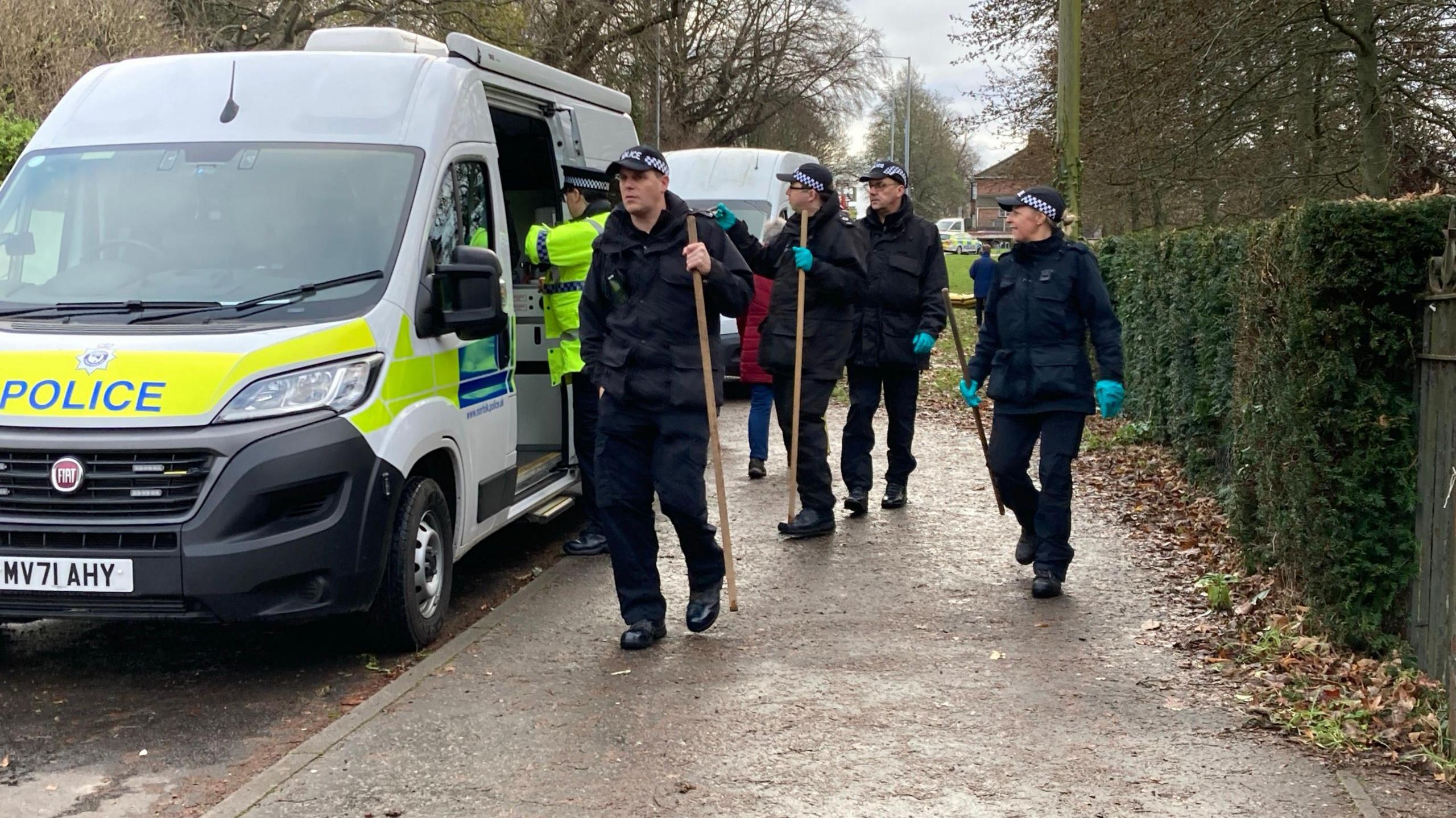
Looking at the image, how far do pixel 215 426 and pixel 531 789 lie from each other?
177 centimetres

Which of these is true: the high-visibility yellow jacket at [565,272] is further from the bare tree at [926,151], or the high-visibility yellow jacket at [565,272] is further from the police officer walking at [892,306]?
the bare tree at [926,151]

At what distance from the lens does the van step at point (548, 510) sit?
7.98 metres

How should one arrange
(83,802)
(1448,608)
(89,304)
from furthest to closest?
(89,304) < (1448,608) < (83,802)

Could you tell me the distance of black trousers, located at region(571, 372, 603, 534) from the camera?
7.91 meters

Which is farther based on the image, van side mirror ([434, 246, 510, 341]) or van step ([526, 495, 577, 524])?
van step ([526, 495, 577, 524])

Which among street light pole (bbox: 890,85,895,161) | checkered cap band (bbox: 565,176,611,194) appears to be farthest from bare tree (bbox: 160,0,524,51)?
street light pole (bbox: 890,85,895,161)

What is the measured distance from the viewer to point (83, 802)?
4523mm

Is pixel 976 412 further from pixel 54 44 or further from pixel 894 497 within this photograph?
pixel 54 44

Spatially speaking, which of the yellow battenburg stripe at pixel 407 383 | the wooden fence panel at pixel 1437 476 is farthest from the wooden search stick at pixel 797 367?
the wooden fence panel at pixel 1437 476

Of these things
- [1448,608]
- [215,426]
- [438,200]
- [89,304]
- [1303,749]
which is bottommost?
[1303,749]

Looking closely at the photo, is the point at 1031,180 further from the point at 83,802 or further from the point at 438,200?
the point at 83,802

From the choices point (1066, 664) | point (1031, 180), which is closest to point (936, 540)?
point (1066, 664)

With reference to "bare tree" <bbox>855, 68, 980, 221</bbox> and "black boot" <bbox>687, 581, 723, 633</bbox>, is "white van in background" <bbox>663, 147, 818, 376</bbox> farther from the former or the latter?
"bare tree" <bbox>855, 68, 980, 221</bbox>

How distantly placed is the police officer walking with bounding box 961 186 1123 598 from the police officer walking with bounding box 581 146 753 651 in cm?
158
